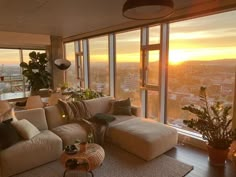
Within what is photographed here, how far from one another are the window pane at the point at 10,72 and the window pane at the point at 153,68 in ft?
17.8

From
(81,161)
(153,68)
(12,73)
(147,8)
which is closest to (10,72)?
(12,73)

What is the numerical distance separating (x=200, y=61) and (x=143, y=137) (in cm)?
201

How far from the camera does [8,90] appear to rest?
7250 mm

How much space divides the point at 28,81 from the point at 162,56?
550 centimetres

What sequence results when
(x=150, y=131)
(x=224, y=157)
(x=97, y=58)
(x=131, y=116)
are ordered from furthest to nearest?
(x=97, y=58) < (x=131, y=116) < (x=150, y=131) < (x=224, y=157)

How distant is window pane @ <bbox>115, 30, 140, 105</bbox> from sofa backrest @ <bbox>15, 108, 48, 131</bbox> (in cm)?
260

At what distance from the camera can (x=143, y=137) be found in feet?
10.3

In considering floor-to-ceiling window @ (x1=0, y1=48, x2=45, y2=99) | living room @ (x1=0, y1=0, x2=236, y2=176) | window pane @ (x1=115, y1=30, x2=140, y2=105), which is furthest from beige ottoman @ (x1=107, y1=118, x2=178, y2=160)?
floor-to-ceiling window @ (x1=0, y1=48, x2=45, y2=99)

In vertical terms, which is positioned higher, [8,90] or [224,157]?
[8,90]

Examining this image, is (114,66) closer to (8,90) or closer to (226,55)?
(226,55)

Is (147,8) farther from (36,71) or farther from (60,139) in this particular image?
(36,71)

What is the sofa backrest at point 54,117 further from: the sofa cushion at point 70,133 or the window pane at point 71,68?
the window pane at point 71,68

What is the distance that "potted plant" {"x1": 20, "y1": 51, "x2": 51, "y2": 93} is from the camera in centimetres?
690

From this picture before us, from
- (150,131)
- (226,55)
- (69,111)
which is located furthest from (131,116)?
(226,55)
